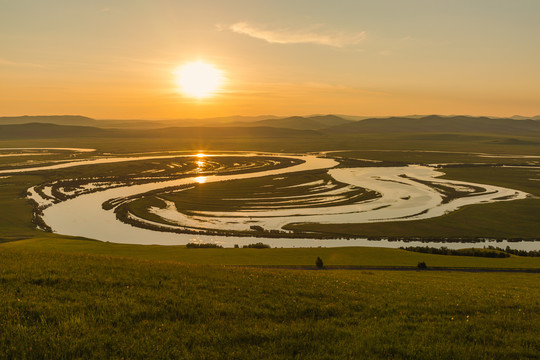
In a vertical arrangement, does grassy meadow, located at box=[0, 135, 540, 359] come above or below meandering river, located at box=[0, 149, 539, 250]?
above

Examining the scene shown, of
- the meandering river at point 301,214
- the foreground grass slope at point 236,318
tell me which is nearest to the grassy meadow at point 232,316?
the foreground grass slope at point 236,318

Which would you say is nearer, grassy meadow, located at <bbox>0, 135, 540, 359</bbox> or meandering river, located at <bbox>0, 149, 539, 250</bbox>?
grassy meadow, located at <bbox>0, 135, 540, 359</bbox>

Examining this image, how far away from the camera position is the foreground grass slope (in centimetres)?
974

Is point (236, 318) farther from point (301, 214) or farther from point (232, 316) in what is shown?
point (301, 214)

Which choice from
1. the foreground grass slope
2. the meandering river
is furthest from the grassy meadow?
the meandering river

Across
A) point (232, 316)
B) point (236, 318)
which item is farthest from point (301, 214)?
point (236, 318)

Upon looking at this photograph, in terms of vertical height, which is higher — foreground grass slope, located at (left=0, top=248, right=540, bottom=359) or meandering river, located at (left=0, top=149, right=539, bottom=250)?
foreground grass slope, located at (left=0, top=248, right=540, bottom=359)

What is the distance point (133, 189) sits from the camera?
332 ft

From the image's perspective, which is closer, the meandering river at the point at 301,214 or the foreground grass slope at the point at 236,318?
the foreground grass slope at the point at 236,318

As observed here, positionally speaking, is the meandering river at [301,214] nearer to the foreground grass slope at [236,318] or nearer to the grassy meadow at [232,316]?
the grassy meadow at [232,316]

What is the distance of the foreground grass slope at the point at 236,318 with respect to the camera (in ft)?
32.0

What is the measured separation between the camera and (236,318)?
1195cm

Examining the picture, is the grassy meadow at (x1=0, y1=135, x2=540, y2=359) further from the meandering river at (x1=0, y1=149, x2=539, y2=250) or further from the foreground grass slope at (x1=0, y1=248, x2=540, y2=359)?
the meandering river at (x1=0, y1=149, x2=539, y2=250)

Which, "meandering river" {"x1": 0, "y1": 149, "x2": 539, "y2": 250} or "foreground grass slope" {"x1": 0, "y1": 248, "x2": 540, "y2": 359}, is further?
"meandering river" {"x1": 0, "y1": 149, "x2": 539, "y2": 250}
